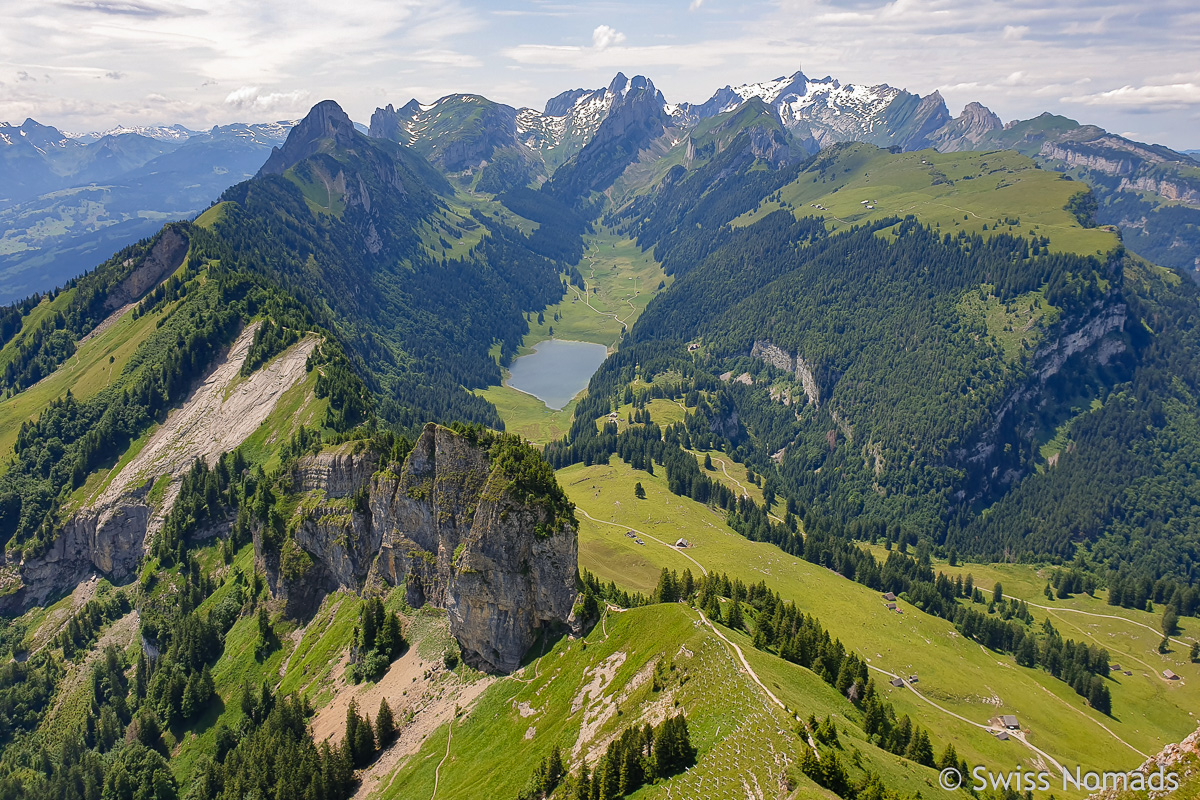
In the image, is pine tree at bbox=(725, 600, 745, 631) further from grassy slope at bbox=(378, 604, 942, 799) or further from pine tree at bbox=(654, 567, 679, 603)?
pine tree at bbox=(654, 567, 679, 603)

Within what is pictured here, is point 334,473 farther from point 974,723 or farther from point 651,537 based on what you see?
point 974,723

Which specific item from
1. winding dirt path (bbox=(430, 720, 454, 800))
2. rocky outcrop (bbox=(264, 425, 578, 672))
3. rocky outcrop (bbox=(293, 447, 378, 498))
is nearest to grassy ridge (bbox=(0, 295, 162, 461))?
rocky outcrop (bbox=(293, 447, 378, 498))

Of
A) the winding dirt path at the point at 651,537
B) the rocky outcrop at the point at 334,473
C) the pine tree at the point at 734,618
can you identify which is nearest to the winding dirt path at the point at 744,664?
the pine tree at the point at 734,618

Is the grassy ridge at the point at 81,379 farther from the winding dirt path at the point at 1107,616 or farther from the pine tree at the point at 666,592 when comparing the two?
the winding dirt path at the point at 1107,616

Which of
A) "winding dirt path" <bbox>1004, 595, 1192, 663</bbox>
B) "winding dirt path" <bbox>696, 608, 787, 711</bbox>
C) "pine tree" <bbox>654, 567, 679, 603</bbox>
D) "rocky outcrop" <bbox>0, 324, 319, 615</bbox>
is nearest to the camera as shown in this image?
"winding dirt path" <bbox>696, 608, 787, 711</bbox>

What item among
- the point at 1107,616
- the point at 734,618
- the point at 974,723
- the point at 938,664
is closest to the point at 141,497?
the point at 734,618

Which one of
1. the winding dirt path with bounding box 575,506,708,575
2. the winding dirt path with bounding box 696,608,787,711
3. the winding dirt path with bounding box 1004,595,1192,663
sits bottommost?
the winding dirt path with bounding box 1004,595,1192,663
